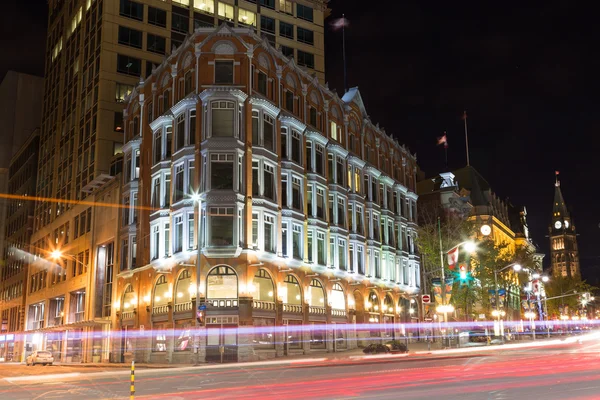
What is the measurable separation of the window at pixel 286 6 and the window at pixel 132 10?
18.0m

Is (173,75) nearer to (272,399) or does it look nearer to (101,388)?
(101,388)

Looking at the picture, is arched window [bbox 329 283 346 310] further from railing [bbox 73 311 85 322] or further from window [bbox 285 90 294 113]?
railing [bbox 73 311 85 322]

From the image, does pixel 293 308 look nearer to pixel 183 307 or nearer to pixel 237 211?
pixel 183 307

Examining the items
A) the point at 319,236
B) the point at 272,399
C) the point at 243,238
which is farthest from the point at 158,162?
the point at 272,399

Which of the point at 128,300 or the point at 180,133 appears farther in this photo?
the point at 128,300

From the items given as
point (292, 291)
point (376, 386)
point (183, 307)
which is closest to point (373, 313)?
point (292, 291)

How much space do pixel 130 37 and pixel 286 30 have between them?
19816mm

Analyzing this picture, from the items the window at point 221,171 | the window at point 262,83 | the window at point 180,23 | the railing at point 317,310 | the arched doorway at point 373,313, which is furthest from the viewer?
the window at point 180,23

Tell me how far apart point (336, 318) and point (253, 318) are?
43.6 ft

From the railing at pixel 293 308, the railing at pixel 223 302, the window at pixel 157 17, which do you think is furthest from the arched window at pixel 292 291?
the window at pixel 157 17

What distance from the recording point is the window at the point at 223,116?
4962 cm

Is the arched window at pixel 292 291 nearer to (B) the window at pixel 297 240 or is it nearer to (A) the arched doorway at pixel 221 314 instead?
(B) the window at pixel 297 240

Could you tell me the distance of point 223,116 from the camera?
49844 mm

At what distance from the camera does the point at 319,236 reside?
189ft
